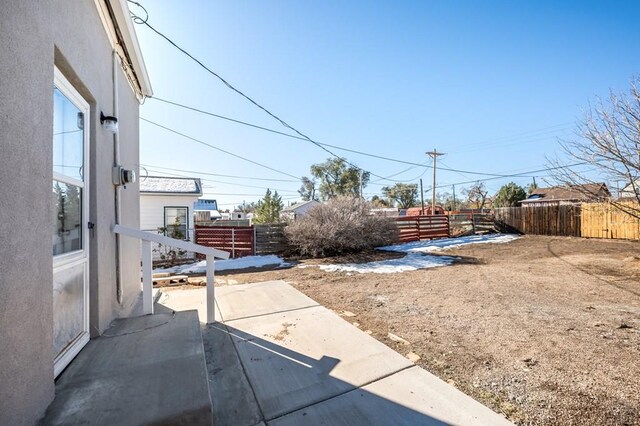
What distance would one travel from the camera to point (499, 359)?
8.46 ft

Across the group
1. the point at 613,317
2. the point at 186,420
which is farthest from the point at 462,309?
the point at 186,420

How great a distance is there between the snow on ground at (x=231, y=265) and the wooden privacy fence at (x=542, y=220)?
14.4 m

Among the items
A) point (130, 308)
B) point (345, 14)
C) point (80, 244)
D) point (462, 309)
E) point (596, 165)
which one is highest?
point (345, 14)

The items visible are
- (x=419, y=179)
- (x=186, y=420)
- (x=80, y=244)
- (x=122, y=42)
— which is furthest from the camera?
(x=419, y=179)

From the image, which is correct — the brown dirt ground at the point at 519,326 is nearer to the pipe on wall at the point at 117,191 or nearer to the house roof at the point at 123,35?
the pipe on wall at the point at 117,191

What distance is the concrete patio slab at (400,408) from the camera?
69.1 inches

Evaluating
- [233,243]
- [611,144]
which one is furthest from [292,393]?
[233,243]

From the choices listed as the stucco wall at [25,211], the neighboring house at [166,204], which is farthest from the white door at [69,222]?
the neighboring house at [166,204]

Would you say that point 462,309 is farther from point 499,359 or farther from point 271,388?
point 271,388

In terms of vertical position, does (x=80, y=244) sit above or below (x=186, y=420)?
above

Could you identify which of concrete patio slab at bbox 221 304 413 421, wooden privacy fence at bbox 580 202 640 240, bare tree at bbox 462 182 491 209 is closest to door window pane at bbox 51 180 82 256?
concrete patio slab at bbox 221 304 413 421

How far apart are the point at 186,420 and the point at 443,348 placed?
95.3 inches

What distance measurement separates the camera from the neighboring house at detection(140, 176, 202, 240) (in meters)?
11.8

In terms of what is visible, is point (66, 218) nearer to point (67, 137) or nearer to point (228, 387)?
point (67, 137)
